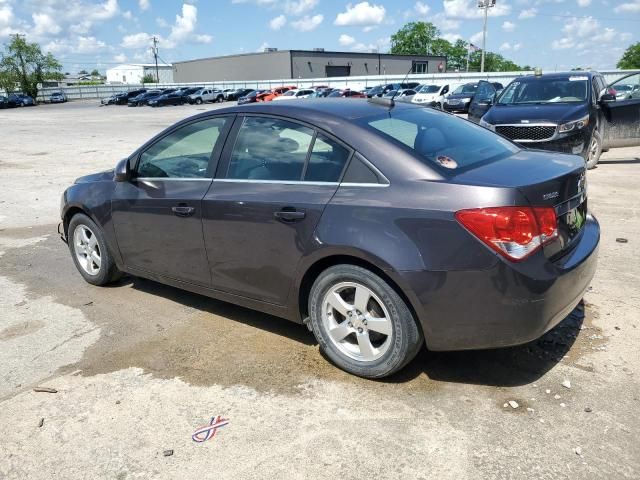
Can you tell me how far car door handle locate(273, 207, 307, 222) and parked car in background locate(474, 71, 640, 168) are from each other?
6.62m

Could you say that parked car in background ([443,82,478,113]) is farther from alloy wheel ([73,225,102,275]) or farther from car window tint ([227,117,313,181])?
car window tint ([227,117,313,181])

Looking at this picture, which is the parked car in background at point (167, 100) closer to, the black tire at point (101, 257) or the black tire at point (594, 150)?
the black tire at point (594, 150)

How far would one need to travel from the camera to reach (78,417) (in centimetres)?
313

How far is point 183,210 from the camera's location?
159 inches

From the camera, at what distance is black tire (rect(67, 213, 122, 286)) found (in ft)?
16.3

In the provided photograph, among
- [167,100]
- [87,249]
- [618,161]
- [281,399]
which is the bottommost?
[281,399]

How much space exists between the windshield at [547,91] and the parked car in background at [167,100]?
50297mm

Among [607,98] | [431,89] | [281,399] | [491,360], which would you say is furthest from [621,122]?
[431,89]

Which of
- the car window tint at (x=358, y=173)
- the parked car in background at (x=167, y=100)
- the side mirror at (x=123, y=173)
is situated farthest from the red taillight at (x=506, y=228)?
the parked car in background at (x=167, y=100)

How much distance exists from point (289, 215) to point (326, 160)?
41cm

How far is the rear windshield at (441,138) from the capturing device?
332 cm

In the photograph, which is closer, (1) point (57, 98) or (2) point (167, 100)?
(2) point (167, 100)

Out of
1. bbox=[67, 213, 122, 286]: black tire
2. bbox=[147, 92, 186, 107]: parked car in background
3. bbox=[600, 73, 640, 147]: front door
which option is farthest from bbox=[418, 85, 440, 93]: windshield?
bbox=[67, 213, 122, 286]: black tire

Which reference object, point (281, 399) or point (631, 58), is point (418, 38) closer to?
point (631, 58)
